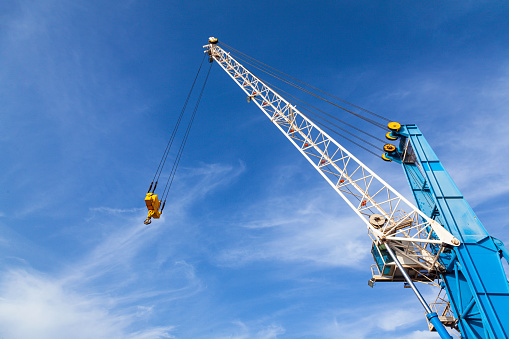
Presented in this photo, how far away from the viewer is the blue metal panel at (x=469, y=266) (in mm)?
19203

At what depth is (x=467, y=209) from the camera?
22.9 m

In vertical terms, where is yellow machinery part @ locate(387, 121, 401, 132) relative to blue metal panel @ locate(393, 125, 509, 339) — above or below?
above

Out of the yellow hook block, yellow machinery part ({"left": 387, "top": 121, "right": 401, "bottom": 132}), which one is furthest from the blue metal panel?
the yellow hook block

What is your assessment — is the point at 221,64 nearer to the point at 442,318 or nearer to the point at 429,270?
the point at 429,270

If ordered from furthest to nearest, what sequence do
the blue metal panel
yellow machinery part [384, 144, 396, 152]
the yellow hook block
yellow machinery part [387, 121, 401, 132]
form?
yellow machinery part [384, 144, 396, 152] < yellow machinery part [387, 121, 401, 132] < the yellow hook block < the blue metal panel

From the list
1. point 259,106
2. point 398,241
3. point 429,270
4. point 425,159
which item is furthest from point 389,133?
point 259,106

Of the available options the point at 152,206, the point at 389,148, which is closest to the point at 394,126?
the point at 389,148

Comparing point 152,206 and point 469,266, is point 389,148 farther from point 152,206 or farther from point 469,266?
point 152,206

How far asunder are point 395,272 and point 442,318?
4.88 metres

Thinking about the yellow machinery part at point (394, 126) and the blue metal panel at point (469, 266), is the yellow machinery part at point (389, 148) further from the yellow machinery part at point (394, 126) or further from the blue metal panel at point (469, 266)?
the blue metal panel at point (469, 266)

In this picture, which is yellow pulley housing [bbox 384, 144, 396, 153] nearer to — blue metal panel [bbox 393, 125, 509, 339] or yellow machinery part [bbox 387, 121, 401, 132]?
yellow machinery part [bbox 387, 121, 401, 132]

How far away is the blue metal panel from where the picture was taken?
756 inches

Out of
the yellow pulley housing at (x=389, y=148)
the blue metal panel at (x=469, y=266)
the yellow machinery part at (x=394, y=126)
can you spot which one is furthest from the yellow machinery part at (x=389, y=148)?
the blue metal panel at (x=469, y=266)

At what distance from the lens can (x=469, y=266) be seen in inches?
807
